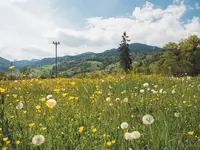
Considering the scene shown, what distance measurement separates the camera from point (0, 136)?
2.43 m

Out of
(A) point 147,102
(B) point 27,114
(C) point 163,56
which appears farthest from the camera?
(C) point 163,56

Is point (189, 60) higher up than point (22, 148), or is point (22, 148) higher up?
point (189, 60)

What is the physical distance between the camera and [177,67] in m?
59.8

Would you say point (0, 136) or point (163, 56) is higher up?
point (163, 56)

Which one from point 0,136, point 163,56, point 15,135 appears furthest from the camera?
point 163,56

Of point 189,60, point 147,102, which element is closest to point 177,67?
point 189,60

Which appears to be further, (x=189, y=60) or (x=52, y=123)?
(x=189, y=60)

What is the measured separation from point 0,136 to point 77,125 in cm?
103

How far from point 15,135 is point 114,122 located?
1.14m

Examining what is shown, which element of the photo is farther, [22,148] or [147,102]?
[147,102]

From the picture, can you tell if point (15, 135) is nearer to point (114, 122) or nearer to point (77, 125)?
point (77, 125)

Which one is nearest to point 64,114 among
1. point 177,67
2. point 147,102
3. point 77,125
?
point 77,125

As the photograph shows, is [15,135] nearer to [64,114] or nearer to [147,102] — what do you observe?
[64,114]

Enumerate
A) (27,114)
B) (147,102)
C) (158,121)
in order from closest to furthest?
(158,121) → (27,114) → (147,102)
